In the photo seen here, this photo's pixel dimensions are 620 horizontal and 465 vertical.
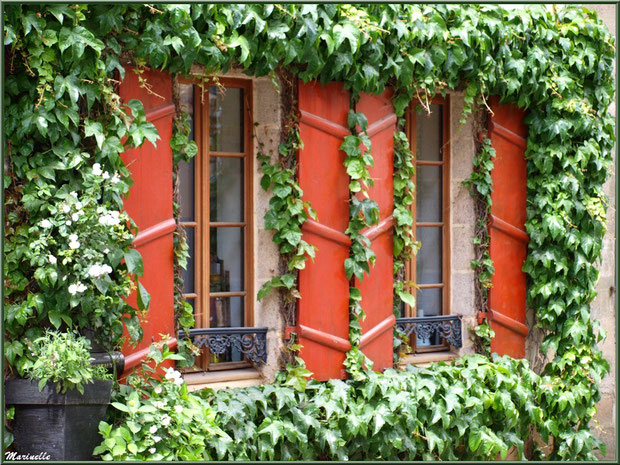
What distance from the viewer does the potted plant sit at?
11.9 feet

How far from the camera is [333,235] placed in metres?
4.79

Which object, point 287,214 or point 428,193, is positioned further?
point 428,193

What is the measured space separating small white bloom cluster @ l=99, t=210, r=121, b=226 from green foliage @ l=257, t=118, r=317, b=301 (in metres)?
1.09

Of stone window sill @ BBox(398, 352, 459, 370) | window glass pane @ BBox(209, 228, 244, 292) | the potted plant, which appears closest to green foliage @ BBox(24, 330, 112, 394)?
the potted plant

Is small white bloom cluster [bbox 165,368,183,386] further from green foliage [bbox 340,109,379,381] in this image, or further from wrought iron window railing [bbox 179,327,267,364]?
green foliage [bbox 340,109,379,381]

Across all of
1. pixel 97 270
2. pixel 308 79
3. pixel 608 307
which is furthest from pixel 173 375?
pixel 608 307

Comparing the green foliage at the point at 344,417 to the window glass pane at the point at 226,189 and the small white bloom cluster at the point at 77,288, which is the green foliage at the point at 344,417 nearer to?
the small white bloom cluster at the point at 77,288

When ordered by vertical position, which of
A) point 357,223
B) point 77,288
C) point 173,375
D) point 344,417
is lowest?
point 344,417

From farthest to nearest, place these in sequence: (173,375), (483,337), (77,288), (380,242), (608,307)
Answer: (608,307), (483,337), (380,242), (173,375), (77,288)

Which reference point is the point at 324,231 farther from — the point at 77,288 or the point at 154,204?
the point at 77,288

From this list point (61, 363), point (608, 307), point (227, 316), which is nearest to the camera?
point (61, 363)

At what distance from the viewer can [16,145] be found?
3.77m

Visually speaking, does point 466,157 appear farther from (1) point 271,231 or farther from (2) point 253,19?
(2) point 253,19

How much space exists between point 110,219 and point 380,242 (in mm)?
1919
